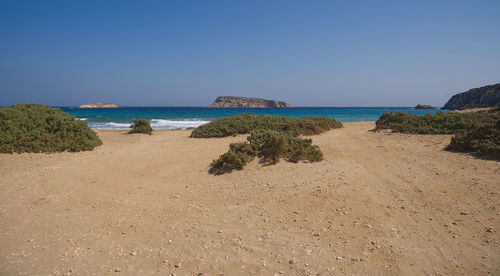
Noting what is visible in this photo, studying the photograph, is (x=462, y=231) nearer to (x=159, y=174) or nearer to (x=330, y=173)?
(x=330, y=173)

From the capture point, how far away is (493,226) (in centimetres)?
→ 414

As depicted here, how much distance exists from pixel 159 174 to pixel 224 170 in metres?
1.89

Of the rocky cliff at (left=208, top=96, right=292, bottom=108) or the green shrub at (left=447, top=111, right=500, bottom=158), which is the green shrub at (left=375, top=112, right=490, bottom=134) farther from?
the rocky cliff at (left=208, top=96, right=292, bottom=108)

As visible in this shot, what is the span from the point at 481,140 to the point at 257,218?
822cm

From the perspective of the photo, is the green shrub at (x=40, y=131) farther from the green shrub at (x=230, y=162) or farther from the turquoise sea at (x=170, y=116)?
the turquoise sea at (x=170, y=116)

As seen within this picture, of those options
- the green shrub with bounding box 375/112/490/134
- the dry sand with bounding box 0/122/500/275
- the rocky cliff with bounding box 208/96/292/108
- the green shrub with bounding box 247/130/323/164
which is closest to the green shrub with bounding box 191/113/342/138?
the green shrub with bounding box 375/112/490/134

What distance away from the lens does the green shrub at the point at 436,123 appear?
12.0 meters

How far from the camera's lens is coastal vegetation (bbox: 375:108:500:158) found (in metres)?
8.12

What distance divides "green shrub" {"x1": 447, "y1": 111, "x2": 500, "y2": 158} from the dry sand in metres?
0.61

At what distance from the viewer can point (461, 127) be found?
11.9 m

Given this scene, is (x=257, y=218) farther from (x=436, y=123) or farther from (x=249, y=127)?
(x=436, y=123)

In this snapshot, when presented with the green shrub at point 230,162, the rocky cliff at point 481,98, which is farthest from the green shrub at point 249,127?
the rocky cliff at point 481,98

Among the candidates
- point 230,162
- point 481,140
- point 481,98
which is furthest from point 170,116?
point 481,98

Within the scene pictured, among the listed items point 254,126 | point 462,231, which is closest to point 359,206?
point 462,231
